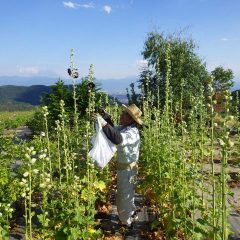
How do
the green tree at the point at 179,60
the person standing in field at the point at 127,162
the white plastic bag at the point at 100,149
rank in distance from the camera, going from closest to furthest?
the white plastic bag at the point at 100,149 → the person standing in field at the point at 127,162 → the green tree at the point at 179,60

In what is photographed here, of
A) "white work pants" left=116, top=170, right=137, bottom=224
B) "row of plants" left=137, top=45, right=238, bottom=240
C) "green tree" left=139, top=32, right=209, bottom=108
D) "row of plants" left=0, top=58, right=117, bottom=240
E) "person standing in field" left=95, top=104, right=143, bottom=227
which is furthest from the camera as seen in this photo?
"green tree" left=139, top=32, right=209, bottom=108

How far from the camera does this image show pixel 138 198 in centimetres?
859

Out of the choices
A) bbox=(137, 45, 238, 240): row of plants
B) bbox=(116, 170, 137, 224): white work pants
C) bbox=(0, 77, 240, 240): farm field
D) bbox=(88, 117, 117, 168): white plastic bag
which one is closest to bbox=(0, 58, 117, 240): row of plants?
bbox=(0, 77, 240, 240): farm field

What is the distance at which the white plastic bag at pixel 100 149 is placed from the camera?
6.09 meters

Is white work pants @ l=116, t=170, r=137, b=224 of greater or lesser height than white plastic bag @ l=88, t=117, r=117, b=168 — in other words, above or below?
below

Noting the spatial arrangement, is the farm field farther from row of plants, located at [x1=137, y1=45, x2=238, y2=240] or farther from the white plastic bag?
the white plastic bag

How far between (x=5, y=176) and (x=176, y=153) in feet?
9.09

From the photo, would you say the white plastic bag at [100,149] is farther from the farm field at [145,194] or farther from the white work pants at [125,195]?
the white work pants at [125,195]

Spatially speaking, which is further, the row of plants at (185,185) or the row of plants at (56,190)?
the row of plants at (185,185)

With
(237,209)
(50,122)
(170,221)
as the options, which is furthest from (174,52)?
(170,221)

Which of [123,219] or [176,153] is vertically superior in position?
[176,153]

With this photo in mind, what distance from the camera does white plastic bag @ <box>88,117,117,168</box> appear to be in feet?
20.0

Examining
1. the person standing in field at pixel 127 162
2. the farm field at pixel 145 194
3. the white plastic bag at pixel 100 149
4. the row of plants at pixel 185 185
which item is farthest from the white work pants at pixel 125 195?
the white plastic bag at pixel 100 149

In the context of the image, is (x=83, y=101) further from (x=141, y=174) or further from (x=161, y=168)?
(x=161, y=168)
